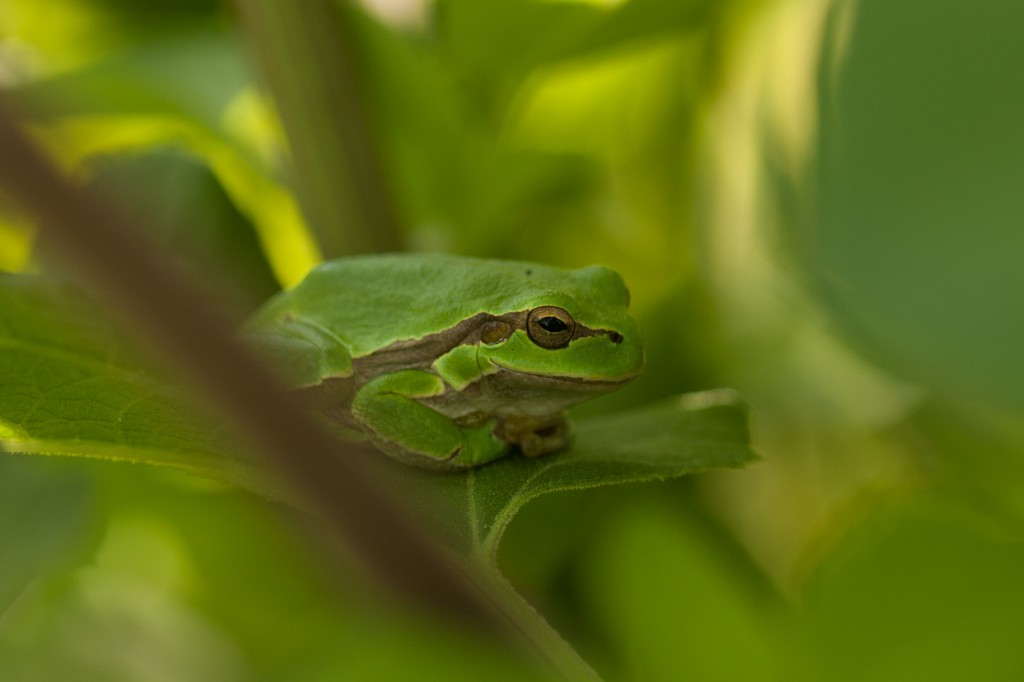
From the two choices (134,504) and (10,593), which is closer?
(10,593)

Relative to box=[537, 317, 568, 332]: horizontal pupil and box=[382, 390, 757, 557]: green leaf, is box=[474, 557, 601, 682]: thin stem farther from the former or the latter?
box=[537, 317, 568, 332]: horizontal pupil

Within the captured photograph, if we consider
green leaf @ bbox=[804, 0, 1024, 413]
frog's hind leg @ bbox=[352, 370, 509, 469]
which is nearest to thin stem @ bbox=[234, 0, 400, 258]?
frog's hind leg @ bbox=[352, 370, 509, 469]

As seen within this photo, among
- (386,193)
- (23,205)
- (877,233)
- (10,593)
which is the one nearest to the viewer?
(23,205)

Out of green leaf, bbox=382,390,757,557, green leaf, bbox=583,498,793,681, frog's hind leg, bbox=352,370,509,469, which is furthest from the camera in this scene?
frog's hind leg, bbox=352,370,509,469

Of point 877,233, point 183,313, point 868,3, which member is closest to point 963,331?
point 877,233

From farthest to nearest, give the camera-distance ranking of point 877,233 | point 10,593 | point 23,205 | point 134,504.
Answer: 1. point 134,504
2. point 10,593
3. point 877,233
4. point 23,205

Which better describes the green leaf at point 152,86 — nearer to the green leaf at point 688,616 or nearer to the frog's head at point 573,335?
the frog's head at point 573,335

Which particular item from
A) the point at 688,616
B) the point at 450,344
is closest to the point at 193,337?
the point at 688,616

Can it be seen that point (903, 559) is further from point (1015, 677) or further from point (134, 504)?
point (134, 504)
